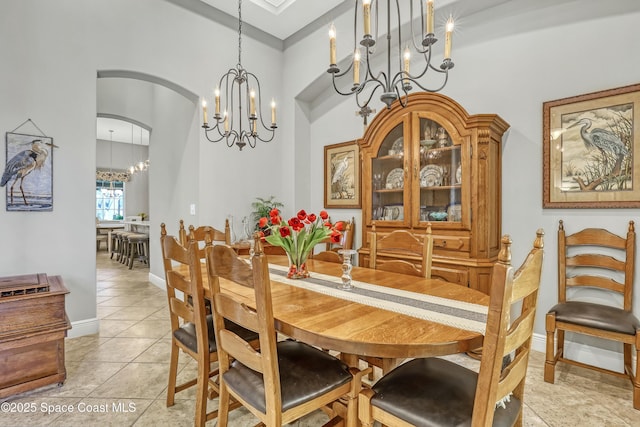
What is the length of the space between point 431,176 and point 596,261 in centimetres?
133

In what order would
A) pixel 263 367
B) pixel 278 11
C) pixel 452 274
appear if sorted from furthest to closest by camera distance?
pixel 278 11, pixel 452 274, pixel 263 367

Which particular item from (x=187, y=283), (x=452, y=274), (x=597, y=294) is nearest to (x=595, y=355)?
(x=597, y=294)

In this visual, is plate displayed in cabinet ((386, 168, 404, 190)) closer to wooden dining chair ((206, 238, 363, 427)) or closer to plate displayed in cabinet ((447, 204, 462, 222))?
plate displayed in cabinet ((447, 204, 462, 222))

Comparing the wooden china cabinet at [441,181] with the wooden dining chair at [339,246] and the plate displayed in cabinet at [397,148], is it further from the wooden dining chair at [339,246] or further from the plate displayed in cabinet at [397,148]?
the wooden dining chair at [339,246]

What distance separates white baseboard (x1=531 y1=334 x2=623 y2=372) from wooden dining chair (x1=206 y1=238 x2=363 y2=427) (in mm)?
1757

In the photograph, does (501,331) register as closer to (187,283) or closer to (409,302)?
(409,302)

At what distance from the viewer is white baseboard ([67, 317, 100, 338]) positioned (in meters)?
2.91

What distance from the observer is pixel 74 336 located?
115 inches

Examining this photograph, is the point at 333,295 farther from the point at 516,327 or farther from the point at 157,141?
the point at 157,141

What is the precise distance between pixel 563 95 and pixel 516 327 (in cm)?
240

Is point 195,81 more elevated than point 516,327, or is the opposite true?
point 195,81

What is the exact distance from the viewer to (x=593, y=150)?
244cm

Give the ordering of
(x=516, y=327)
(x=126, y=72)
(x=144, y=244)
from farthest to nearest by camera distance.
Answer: (x=144, y=244), (x=126, y=72), (x=516, y=327)

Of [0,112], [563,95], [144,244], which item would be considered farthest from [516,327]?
[144,244]
